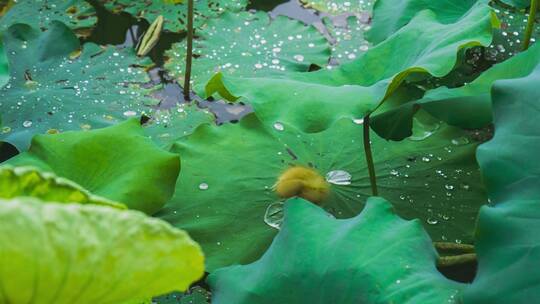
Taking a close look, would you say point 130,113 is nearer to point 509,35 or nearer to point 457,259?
point 457,259

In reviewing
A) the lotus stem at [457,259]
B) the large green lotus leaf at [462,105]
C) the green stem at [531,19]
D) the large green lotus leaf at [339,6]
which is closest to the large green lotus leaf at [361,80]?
the large green lotus leaf at [462,105]

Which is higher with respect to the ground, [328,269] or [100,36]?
[328,269]

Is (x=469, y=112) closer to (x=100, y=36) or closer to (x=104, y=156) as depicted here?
(x=104, y=156)

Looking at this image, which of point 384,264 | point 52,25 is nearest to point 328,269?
point 384,264

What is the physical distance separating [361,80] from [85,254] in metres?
0.82

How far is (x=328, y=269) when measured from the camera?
92 centimetres

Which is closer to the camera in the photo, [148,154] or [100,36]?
[148,154]

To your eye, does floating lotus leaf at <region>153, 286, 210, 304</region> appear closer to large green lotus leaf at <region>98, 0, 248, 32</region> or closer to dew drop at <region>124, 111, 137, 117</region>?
dew drop at <region>124, 111, 137, 117</region>

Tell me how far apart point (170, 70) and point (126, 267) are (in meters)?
1.37

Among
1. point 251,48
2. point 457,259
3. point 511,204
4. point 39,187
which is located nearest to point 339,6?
point 251,48

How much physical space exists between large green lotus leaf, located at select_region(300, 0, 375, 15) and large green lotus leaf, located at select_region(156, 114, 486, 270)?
0.62 m

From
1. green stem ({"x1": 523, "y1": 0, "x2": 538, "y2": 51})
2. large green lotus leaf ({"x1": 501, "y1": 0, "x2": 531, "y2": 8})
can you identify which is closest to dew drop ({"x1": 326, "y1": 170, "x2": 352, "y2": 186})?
green stem ({"x1": 523, "y1": 0, "x2": 538, "y2": 51})

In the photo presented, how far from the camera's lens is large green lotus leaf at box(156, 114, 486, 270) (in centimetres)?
131

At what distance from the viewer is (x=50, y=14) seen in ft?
6.64
